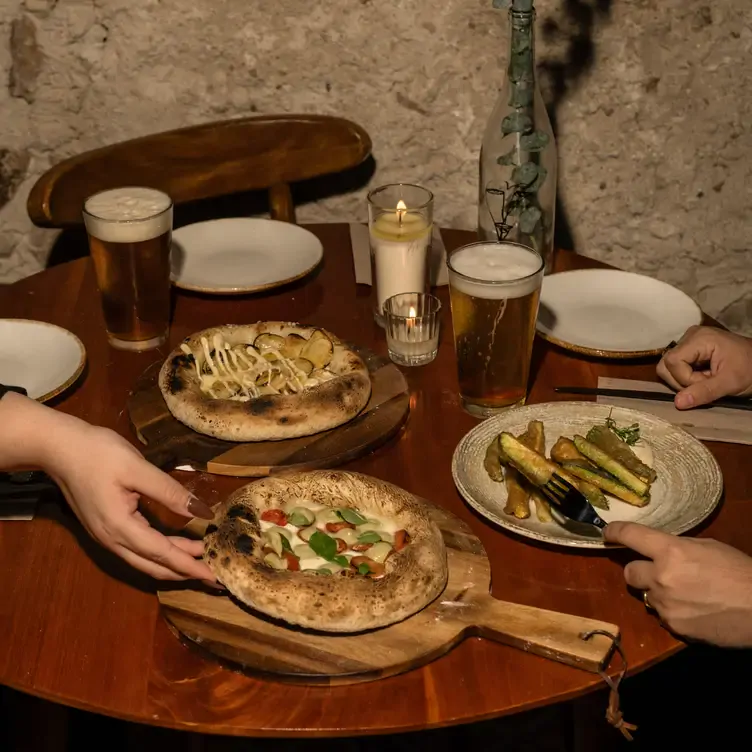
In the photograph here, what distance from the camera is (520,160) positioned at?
6.23 ft

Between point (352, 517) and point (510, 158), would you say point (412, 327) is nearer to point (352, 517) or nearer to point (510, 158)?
point (510, 158)

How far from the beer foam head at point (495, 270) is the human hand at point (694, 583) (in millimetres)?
422

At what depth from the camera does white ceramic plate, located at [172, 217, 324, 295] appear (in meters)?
1.99

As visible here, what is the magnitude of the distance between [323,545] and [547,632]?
0.28 meters

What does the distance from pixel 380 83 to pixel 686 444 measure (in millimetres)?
1496

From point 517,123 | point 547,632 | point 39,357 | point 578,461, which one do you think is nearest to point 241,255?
point 39,357

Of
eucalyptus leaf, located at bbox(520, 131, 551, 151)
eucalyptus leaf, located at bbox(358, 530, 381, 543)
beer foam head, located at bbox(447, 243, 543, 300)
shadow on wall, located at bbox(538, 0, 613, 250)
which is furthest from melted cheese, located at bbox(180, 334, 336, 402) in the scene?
shadow on wall, located at bbox(538, 0, 613, 250)

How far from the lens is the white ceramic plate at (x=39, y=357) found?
167 centimetres

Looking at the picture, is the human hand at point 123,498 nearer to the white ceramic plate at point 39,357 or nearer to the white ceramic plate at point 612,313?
the white ceramic plate at point 39,357

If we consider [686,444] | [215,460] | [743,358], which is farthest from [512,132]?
[215,460]

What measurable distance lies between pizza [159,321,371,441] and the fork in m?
0.34

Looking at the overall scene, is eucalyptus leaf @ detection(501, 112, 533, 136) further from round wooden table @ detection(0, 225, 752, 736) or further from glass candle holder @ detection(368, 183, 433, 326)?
round wooden table @ detection(0, 225, 752, 736)

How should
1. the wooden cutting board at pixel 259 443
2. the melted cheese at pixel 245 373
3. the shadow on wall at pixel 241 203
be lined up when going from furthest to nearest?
the shadow on wall at pixel 241 203 → the melted cheese at pixel 245 373 → the wooden cutting board at pixel 259 443

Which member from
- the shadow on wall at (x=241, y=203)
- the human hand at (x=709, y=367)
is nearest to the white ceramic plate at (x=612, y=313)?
the human hand at (x=709, y=367)
